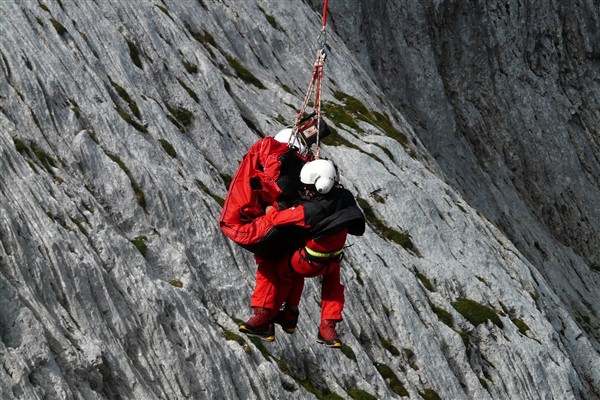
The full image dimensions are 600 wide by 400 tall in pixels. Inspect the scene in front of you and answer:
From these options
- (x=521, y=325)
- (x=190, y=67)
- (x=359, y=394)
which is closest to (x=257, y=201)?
(x=359, y=394)

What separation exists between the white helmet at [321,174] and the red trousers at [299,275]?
100cm

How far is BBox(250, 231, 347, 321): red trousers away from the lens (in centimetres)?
1858

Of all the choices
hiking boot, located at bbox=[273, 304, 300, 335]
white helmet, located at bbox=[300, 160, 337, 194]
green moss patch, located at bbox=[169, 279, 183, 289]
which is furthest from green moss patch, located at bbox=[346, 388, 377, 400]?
white helmet, located at bbox=[300, 160, 337, 194]

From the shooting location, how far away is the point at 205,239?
31.6 meters

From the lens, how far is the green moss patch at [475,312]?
38.2m

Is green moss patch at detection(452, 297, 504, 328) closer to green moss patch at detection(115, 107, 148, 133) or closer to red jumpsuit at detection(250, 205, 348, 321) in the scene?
green moss patch at detection(115, 107, 148, 133)

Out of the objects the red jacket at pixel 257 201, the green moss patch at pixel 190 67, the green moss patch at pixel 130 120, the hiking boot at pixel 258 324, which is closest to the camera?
the red jacket at pixel 257 201

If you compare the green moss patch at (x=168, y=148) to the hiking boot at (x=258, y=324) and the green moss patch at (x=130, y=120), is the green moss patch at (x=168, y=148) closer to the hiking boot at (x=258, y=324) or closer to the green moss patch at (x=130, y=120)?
the green moss patch at (x=130, y=120)

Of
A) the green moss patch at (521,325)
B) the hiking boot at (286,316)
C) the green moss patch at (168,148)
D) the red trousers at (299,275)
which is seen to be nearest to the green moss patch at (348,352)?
the green moss patch at (168,148)

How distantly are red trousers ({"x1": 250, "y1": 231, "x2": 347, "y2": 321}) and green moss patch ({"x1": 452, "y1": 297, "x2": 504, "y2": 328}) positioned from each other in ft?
62.2

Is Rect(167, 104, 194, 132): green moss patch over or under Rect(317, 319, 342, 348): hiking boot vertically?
under

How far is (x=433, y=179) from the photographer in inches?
1732

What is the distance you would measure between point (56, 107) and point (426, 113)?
38404 millimetres

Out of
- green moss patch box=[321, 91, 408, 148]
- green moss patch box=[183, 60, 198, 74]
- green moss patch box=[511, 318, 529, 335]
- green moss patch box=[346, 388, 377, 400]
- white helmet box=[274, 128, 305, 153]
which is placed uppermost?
white helmet box=[274, 128, 305, 153]
